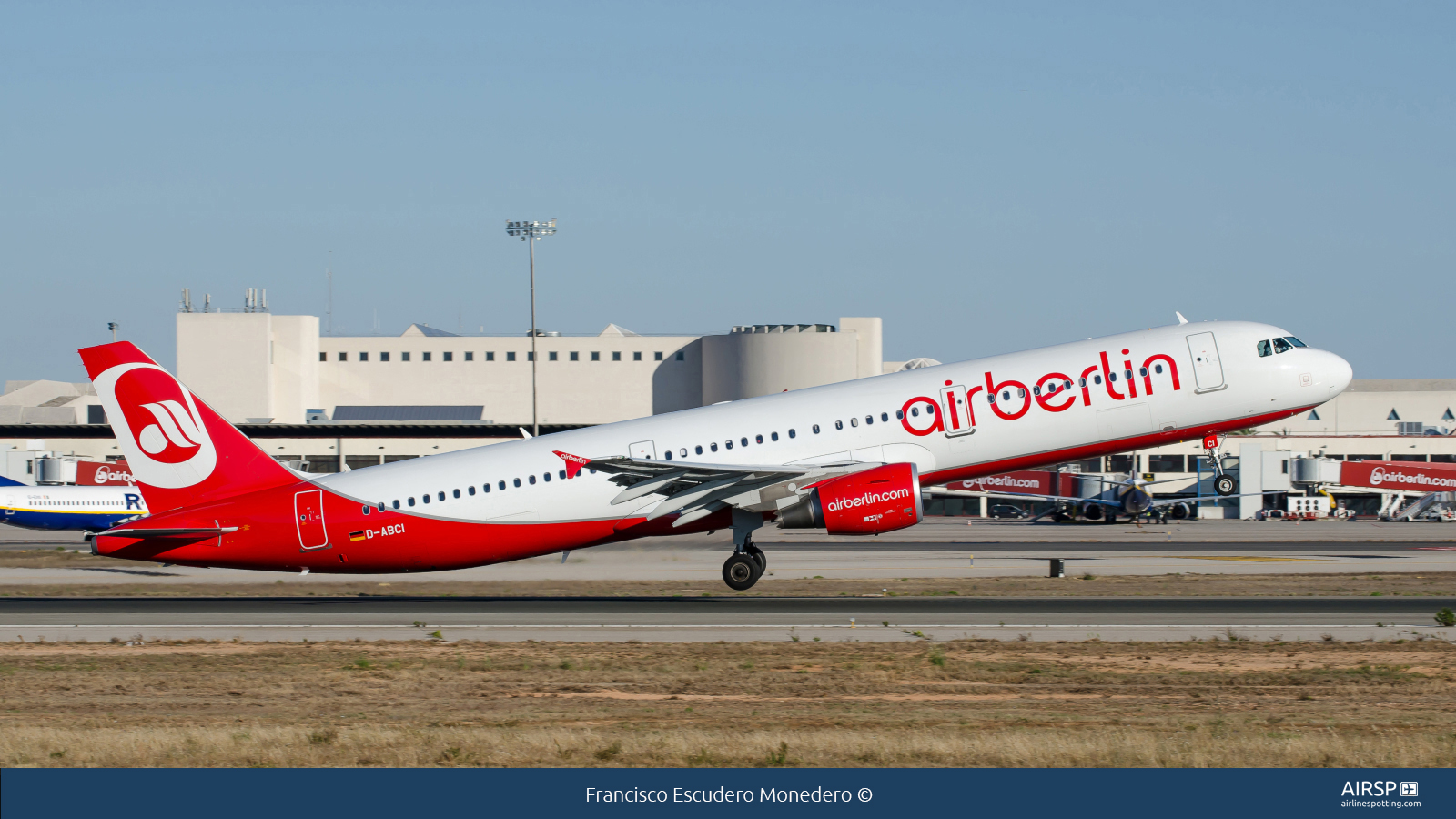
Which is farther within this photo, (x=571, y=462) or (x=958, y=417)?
(x=571, y=462)

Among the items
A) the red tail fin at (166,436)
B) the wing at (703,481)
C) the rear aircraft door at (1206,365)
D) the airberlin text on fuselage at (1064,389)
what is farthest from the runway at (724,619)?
the rear aircraft door at (1206,365)

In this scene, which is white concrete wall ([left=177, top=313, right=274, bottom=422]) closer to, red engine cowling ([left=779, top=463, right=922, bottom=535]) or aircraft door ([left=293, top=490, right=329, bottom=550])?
aircraft door ([left=293, top=490, right=329, bottom=550])

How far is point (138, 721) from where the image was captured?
1911cm

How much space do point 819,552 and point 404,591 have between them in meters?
26.0

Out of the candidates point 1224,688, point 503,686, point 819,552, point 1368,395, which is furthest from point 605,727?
point 1368,395

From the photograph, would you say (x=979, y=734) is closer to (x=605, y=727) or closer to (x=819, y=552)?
(x=605, y=727)

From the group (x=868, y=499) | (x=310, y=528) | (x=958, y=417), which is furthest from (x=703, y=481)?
(x=310, y=528)

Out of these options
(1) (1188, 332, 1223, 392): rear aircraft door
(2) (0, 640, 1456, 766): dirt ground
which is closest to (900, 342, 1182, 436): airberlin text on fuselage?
(1) (1188, 332, 1223, 392): rear aircraft door

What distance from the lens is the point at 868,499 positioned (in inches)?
1283

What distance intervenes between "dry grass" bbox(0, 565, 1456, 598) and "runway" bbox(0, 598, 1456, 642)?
2.45 m

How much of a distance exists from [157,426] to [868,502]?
18598 millimetres

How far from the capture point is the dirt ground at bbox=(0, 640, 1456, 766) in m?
16.4

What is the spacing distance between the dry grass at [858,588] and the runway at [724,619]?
2.45 meters

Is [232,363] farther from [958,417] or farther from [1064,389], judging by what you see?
[1064,389]
